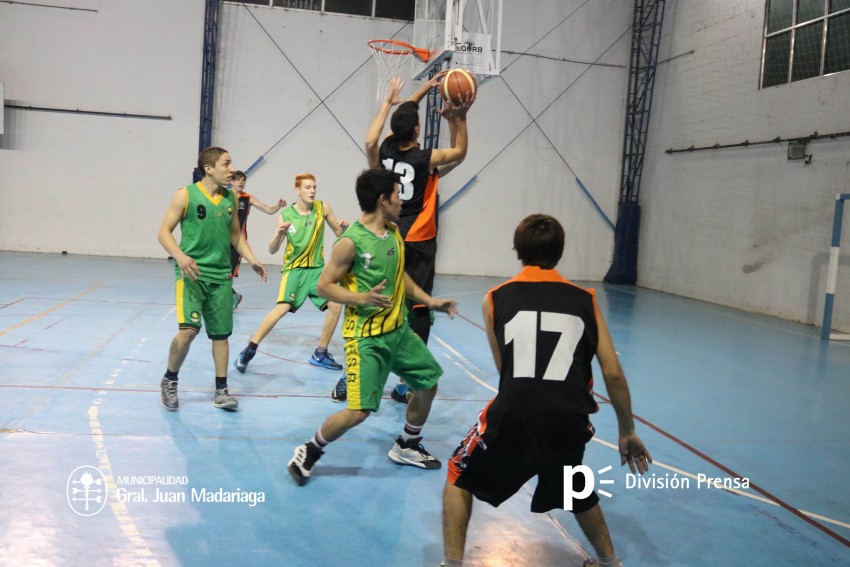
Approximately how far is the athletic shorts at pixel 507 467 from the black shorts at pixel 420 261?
7.52 feet

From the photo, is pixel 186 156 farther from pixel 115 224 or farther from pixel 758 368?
pixel 758 368

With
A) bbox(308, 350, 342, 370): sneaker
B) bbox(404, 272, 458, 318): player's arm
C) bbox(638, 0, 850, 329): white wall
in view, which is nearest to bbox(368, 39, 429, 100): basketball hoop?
bbox(638, 0, 850, 329): white wall

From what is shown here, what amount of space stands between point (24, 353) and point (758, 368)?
24.9 ft

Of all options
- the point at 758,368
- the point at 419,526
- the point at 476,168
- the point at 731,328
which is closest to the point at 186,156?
the point at 476,168

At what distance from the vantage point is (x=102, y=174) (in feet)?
54.1

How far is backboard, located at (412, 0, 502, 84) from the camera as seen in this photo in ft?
41.2

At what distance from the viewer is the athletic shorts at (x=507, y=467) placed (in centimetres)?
275

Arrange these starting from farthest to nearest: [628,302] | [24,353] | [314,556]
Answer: [628,302]
[24,353]
[314,556]

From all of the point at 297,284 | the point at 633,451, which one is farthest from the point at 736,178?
the point at 633,451

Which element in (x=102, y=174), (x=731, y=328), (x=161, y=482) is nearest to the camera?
(x=161, y=482)

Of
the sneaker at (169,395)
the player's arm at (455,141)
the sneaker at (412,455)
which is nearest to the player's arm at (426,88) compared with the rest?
the player's arm at (455,141)

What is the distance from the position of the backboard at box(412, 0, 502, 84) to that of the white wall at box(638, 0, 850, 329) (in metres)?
4.71

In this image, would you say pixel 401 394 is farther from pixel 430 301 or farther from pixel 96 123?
pixel 96 123

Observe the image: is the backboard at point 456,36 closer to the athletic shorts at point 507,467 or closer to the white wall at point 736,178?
the white wall at point 736,178
